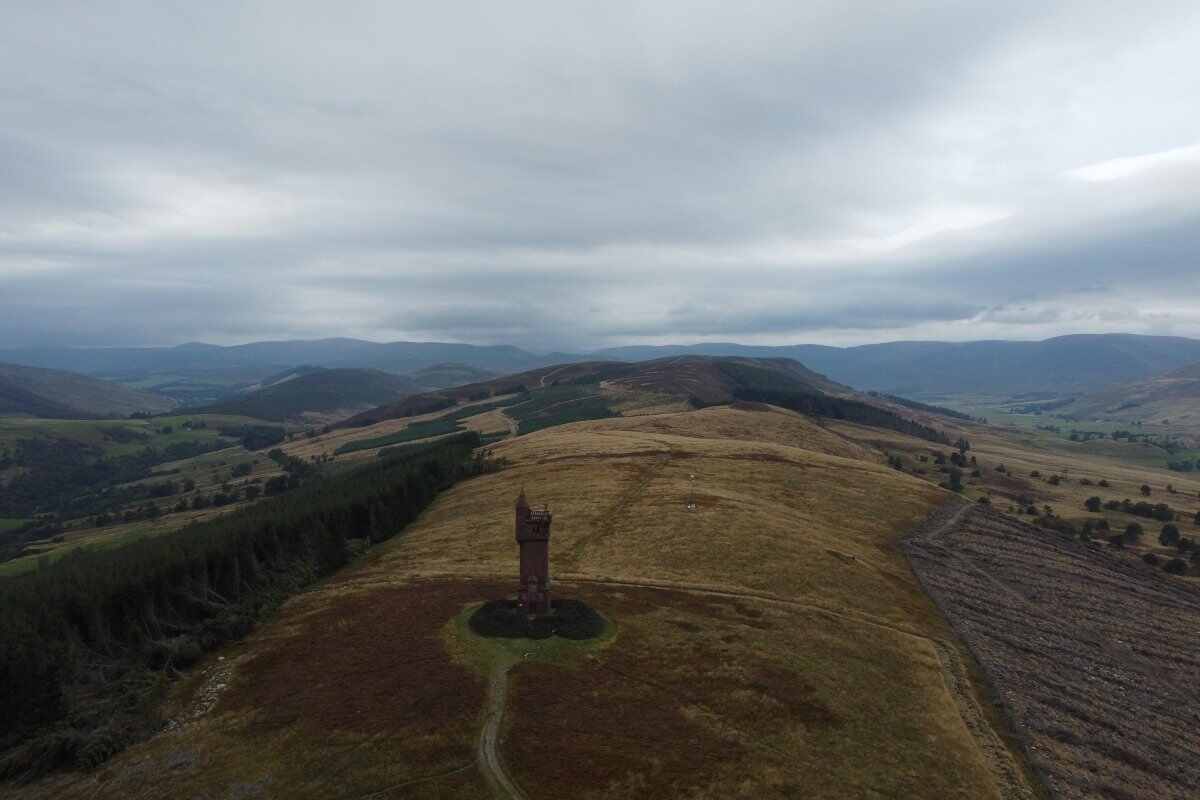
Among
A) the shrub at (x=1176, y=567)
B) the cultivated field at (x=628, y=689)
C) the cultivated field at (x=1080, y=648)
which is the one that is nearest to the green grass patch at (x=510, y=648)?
the cultivated field at (x=628, y=689)

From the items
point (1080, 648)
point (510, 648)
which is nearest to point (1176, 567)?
point (1080, 648)

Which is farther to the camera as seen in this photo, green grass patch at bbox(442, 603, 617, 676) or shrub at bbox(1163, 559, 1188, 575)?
shrub at bbox(1163, 559, 1188, 575)

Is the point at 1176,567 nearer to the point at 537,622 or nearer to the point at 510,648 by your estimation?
the point at 537,622

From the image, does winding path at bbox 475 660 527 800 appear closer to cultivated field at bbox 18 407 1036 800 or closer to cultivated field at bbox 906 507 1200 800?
cultivated field at bbox 18 407 1036 800

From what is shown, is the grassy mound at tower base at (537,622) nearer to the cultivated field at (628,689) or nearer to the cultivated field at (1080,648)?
the cultivated field at (628,689)

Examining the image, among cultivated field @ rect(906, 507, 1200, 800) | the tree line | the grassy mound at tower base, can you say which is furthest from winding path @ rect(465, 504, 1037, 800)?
the tree line

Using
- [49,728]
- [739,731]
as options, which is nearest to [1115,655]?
[739,731]

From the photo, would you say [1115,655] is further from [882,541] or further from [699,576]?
[699,576]
